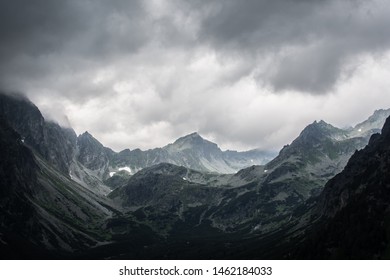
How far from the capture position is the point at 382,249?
625ft
